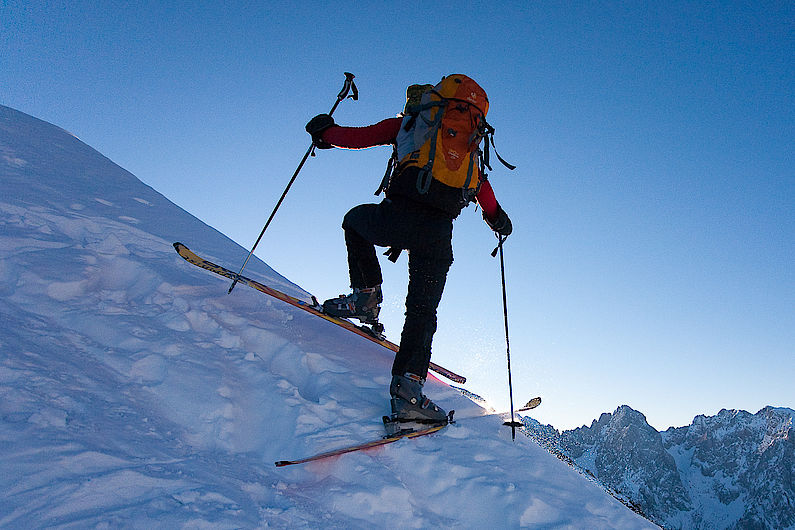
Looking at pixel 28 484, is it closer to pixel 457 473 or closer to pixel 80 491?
pixel 80 491

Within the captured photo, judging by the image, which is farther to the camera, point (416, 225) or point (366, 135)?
point (366, 135)

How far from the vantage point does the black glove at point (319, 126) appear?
463 centimetres

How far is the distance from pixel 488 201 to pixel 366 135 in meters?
1.44

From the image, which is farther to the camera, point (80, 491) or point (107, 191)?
point (107, 191)

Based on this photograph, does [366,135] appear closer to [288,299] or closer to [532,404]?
[288,299]

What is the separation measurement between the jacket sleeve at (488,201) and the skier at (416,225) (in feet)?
1.60

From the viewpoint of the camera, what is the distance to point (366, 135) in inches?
174

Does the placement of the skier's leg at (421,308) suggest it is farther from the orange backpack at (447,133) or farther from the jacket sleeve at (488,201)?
the jacket sleeve at (488,201)

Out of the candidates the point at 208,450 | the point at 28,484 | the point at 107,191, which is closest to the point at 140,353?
the point at 208,450

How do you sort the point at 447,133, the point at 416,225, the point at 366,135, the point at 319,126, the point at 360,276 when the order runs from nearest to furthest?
the point at 447,133, the point at 416,225, the point at 366,135, the point at 319,126, the point at 360,276

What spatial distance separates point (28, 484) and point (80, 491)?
0.59 feet

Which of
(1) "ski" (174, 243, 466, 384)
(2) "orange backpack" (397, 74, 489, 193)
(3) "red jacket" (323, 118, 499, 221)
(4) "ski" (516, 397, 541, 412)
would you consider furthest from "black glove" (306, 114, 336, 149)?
(4) "ski" (516, 397, 541, 412)

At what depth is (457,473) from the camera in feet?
9.90

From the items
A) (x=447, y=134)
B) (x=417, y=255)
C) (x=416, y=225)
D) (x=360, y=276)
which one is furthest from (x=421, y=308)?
(x=447, y=134)
